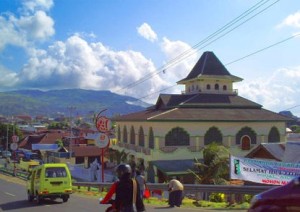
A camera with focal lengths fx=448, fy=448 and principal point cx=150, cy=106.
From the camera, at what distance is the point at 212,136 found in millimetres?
46312

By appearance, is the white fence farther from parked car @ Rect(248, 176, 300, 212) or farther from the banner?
parked car @ Rect(248, 176, 300, 212)

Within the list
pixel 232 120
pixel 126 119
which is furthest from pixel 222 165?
pixel 126 119

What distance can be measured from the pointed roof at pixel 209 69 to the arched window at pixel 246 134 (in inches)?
394

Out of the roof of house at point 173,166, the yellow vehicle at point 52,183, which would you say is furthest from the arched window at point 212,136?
the yellow vehicle at point 52,183

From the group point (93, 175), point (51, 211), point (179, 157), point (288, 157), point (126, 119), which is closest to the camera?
point (51, 211)

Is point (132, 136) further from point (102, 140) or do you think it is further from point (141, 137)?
point (102, 140)

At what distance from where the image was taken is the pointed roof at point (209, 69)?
55.9m

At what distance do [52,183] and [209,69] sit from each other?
131 feet

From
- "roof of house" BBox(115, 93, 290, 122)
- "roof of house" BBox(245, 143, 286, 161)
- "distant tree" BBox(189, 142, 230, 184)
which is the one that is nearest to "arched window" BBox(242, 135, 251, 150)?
"roof of house" BBox(115, 93, 290, 122)

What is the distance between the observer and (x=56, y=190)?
19125 millimetres

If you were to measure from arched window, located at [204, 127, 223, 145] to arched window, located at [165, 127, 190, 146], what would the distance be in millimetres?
2236

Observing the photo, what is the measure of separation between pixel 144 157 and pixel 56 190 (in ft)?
88.6

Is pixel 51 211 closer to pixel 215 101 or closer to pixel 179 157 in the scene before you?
pixel 179 157

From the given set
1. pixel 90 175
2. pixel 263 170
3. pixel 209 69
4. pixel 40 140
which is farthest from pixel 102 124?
pixel 40 140
